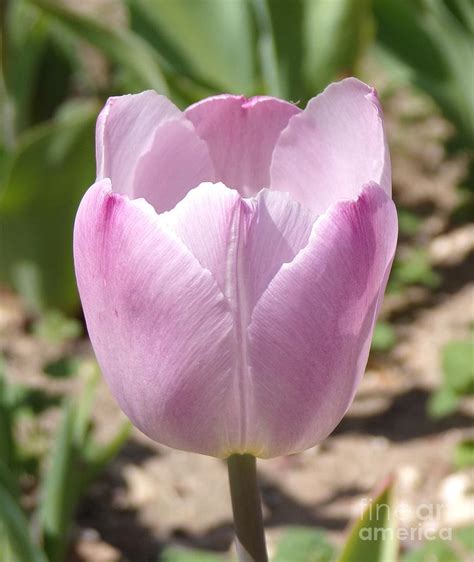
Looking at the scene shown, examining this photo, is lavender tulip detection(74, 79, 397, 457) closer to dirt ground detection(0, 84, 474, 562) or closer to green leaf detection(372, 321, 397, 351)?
dirt ground detection(0, 84, 474, 562)

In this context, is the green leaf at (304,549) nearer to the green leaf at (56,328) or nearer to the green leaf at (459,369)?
the green leaf at (459,369)

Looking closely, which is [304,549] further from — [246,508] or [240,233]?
[240,233]

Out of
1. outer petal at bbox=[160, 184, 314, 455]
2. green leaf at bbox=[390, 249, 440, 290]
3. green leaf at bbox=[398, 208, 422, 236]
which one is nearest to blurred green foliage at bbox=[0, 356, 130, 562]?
outer petal at bbox=[160, 184, 314, 455]

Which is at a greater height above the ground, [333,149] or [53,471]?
[333,149]

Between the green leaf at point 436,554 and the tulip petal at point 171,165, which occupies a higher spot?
the tulip petal at point 171,165

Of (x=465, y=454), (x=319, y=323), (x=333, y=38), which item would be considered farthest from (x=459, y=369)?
(x=319, y=323)

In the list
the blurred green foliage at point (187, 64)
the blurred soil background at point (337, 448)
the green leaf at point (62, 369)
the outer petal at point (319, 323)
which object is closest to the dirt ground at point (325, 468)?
the blurred soil background at point (337, 448)
